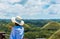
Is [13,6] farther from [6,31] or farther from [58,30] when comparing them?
[58,30]

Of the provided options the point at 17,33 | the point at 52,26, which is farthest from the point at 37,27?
the point at 17,33

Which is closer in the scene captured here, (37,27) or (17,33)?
(17,33)

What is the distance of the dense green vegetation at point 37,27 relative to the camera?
4.60m

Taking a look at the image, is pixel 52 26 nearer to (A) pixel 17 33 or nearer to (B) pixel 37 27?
(B) pixel 37 27

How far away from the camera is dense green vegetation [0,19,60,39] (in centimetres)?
460

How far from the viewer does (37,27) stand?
15.1ft

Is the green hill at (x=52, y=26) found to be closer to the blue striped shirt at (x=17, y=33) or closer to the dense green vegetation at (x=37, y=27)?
the dense green vegetation at (x=37, y=27)

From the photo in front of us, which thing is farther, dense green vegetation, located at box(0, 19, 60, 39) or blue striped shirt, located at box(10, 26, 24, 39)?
dense green vegetation, located at box(0, 19, 60, 39)

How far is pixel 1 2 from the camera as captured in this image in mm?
4660

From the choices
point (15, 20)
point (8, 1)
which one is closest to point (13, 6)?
point (8, 1)

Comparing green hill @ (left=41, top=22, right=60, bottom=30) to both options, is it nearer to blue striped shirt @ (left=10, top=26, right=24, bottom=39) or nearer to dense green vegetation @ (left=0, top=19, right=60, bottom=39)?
dense green vegetation @ (left=0, top=19, right=60, bottom=39)

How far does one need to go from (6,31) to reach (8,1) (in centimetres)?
65

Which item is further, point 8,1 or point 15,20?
point 8,1

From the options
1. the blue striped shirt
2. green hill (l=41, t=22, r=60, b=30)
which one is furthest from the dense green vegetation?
the blue striped shirt
